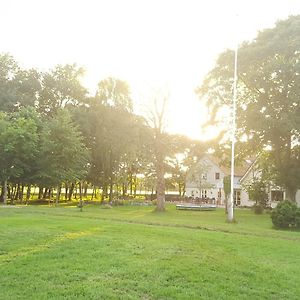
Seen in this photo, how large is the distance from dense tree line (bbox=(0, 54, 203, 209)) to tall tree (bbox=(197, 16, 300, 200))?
6635 mm

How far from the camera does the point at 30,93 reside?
55.1 meters

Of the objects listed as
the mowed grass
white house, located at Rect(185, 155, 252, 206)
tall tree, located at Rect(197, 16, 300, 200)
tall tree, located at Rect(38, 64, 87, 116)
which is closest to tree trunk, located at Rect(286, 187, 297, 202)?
tall tree, located at Rect(197, 16, 300, 200)

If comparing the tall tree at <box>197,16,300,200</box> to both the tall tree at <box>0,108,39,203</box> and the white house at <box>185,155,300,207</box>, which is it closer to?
the tall tree at <box>0,108,39,203</box>

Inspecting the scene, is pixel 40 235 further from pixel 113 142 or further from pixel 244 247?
pixel 113 142

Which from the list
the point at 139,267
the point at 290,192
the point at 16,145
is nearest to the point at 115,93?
the point at 16,145

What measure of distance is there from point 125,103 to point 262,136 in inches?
751

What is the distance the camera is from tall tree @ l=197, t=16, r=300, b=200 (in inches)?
1325

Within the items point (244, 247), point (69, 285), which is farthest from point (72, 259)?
point (244, 247)

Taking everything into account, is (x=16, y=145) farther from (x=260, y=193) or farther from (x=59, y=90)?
(x=260, y=193)

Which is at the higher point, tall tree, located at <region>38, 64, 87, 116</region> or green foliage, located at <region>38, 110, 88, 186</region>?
tall tree, located at <region>38, 64, 87, 116</region>

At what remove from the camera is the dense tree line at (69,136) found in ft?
136

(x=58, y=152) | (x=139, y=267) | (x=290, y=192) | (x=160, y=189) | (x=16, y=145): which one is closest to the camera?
(x=139, y=267)

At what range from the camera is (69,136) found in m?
41.8

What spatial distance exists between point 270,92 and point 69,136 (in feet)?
61.5
